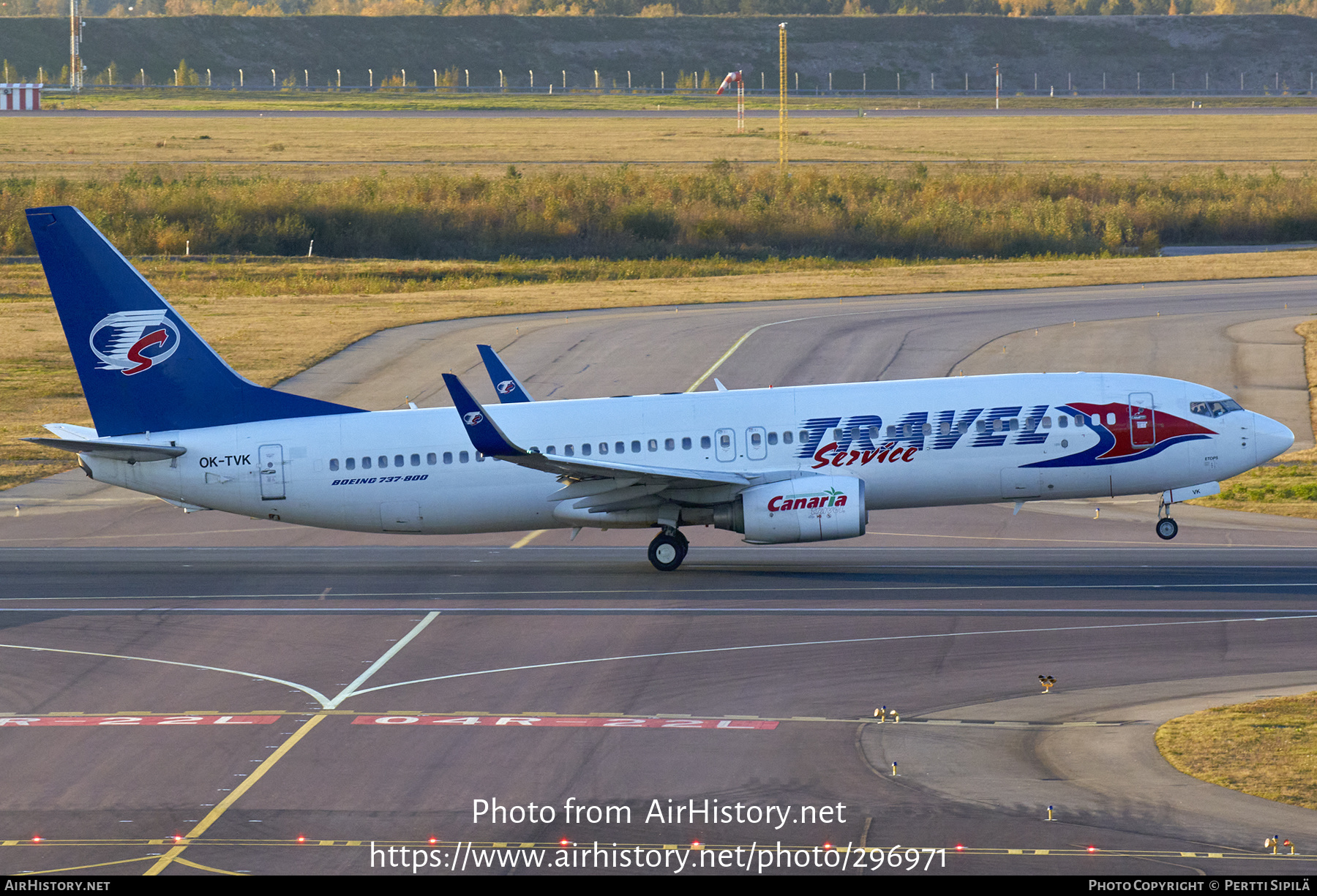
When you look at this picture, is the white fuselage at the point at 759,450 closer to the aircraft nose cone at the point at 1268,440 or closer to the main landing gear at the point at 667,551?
the aircraft nose cone at the point at 1268,440

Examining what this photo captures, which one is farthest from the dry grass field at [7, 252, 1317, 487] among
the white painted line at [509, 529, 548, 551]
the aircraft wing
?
the aircraft wing

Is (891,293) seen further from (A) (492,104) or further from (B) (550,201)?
(A) (492,104)

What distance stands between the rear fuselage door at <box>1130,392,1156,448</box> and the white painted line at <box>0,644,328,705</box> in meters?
18.4

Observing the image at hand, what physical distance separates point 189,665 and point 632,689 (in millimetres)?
8115

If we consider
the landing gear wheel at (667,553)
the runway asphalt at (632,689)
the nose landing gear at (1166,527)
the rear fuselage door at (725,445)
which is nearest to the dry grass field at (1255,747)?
the runway asphalt at (632,689)

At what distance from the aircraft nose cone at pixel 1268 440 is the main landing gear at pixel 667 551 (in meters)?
12.9

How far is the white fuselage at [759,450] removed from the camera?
108 feet

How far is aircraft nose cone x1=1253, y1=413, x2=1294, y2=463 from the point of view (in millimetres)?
33688

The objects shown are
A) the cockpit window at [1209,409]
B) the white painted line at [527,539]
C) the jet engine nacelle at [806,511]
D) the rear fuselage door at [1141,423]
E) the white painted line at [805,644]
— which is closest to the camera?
the white painted line at [805,644]

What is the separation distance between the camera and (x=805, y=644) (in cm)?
2766

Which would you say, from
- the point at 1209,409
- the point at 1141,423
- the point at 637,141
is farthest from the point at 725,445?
the point at 637,141

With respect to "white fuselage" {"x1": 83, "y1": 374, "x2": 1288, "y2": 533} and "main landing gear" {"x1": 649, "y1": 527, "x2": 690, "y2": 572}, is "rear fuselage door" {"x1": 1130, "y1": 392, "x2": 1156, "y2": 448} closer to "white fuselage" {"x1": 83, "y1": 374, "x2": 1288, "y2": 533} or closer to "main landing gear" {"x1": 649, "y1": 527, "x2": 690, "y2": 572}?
"white fuselage" {"x1": 83, "y1": 374, "x2": 1288, "y2": 533}

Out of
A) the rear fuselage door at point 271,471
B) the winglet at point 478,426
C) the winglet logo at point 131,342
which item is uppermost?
the winglet logo at point 131,342

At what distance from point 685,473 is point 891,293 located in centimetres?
4747
